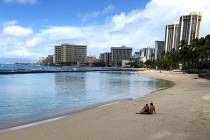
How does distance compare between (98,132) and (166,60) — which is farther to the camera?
(166,60)

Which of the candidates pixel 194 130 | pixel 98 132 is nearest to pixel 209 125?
pixel 194 130

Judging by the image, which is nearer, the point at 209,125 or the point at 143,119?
the point at 209,125

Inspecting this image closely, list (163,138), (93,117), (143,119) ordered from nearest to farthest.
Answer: (163,138), (143,119), (93,117)

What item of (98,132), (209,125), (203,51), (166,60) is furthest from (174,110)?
(166,60)

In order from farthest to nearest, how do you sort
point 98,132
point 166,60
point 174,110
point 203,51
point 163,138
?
point 166,60, point 203,51, point 174,110, point 98,132, point 163,138

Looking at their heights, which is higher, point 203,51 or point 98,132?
point 203,51

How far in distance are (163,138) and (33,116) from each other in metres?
12.5

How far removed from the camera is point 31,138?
15195 millimetres

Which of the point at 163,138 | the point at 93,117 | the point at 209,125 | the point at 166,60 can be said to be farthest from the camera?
the point at 166,60

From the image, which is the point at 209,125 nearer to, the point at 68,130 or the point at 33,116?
the point at 68,130

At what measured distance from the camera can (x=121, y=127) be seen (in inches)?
684

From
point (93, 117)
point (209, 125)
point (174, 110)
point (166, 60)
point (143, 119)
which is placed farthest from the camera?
point (166, 60)

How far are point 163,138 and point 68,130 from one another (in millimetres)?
5268

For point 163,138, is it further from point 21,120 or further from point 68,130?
point 21,120
